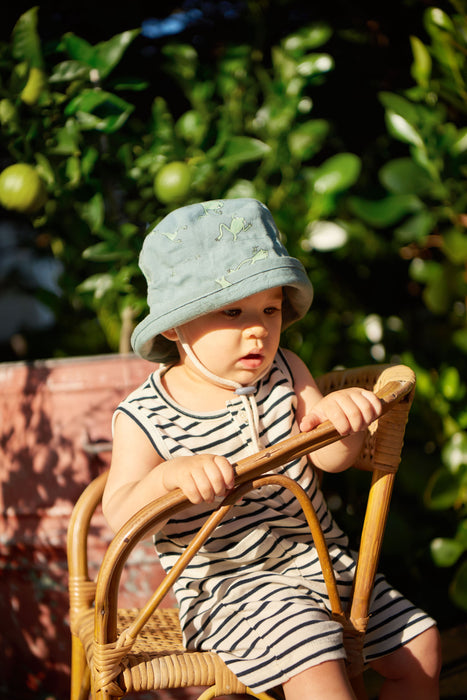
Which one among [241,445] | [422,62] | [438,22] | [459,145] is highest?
[438,22]

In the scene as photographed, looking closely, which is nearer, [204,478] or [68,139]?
[204,478]

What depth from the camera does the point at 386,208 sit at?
185 centimetres

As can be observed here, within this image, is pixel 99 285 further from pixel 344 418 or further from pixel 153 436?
pixel 344 418

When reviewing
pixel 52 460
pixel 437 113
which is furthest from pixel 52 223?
pixel 437 113

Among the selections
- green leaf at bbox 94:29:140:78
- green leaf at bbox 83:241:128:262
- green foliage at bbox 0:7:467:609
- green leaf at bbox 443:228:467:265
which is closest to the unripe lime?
green foliage at bbox 0:7:467:609

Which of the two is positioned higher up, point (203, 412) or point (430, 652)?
point (203, 412)

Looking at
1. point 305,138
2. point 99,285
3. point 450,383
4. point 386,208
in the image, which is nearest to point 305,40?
point 305,138

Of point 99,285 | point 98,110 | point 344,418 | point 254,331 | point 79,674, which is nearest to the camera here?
point 344,418

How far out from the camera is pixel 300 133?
5.98 ft

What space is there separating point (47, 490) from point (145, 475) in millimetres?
490

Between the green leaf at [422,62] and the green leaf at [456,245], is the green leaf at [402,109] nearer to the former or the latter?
the green leaf at [422,62]

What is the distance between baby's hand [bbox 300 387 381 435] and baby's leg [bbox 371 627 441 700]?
0.42m

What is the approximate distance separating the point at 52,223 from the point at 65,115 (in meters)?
0.27

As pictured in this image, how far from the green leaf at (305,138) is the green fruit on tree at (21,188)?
Result: 64 centimetres
